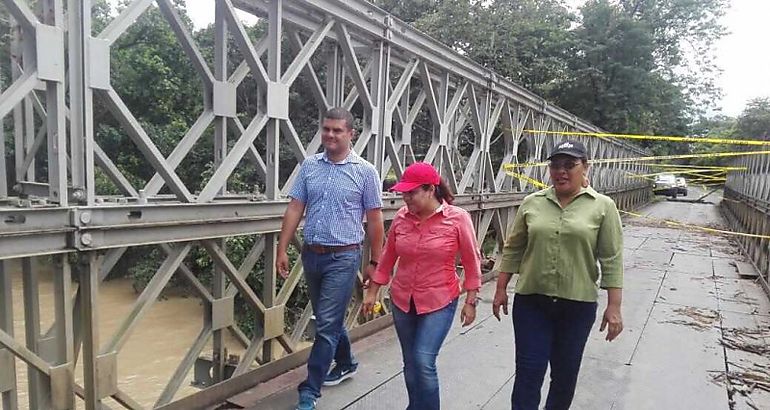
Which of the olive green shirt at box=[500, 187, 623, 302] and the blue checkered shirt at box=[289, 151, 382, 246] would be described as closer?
the olive green shirt at box=[500, 187, 623, 302]

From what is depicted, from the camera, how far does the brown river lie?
9078 millimetres

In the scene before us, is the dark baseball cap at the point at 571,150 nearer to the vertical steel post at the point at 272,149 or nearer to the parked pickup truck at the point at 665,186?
the vertical steel post at the point at 272,149

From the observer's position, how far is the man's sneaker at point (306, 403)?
317 centimetres

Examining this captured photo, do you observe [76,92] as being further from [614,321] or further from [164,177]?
[614,321]

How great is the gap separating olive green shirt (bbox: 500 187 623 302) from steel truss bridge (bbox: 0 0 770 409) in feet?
5.76

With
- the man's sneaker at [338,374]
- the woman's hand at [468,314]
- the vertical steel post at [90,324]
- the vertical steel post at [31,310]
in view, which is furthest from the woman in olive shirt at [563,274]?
the vertical steel post at [31,310]

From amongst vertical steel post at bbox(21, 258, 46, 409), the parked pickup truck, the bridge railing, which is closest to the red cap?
vertical steel post at bbox(21, 258, 46, 409)

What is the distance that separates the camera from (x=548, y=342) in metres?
2.92

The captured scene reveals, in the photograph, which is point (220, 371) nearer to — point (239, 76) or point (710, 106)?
point (239, 76)

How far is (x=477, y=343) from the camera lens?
492 centimetres

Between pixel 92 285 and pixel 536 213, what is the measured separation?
7.40 feet

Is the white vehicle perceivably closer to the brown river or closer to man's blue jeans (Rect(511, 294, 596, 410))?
the brown river

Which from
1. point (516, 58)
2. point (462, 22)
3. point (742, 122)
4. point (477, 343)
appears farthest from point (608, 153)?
point (742, 122)

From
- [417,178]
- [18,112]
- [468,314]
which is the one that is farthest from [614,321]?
[18,112]
